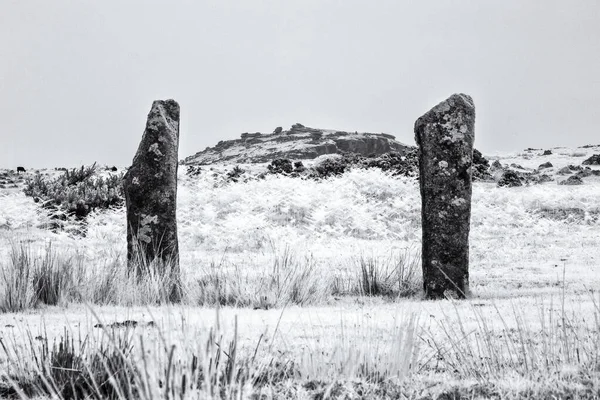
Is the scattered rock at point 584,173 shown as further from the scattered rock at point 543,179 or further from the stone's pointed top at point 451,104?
the stone's pointed top at point 451,104

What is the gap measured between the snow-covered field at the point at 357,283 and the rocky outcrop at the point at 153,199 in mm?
407

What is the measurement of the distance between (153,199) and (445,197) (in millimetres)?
3254

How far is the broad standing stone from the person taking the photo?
700cm

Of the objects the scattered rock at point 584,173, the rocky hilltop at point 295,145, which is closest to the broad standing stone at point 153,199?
the scattered rock at point 584,173

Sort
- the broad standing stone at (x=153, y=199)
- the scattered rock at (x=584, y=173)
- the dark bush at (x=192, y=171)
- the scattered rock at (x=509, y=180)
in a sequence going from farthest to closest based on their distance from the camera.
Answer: the scattered rock at (x=584, y=173) → the dark bush at (x=192, y=171) → the scattered rock at (x=509, y=180) → the broad standing stone at (x=153, y=199)

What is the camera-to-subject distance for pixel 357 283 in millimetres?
7047

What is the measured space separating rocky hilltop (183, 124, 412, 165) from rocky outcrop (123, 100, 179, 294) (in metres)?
42.2

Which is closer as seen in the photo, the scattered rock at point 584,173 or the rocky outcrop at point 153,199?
the rocky outcrop at point 153,199

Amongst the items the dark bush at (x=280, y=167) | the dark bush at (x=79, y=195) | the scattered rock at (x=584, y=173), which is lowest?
the dark bush at (x=79, y=195)

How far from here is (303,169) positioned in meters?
24.1

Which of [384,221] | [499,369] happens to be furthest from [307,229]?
[499,369]

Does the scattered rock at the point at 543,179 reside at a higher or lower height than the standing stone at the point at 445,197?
higher

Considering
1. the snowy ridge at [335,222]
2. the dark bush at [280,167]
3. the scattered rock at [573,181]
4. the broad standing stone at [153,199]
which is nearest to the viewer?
the broad standing stone at [153,199]

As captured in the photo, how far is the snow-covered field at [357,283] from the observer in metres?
3.25
